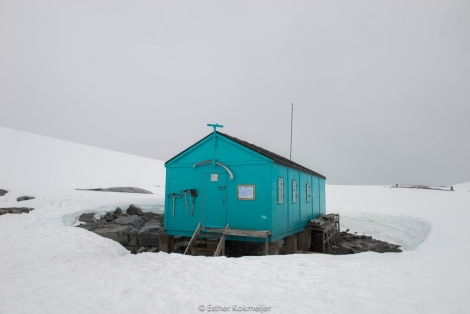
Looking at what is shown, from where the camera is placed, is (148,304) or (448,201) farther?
(448,201)

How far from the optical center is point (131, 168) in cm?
6800

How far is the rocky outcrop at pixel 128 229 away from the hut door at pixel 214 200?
3.07 m

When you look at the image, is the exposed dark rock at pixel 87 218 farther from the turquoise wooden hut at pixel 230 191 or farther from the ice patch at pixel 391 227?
the ice patch at pixel 391 227

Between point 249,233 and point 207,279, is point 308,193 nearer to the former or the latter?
point 249,233

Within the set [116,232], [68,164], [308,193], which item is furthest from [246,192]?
[68,164]

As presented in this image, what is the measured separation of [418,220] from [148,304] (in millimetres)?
26235

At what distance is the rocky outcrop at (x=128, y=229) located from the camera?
13875 millimetres

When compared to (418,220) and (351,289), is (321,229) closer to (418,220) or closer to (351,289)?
(351,289)

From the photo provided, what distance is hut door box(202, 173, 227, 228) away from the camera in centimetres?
1283

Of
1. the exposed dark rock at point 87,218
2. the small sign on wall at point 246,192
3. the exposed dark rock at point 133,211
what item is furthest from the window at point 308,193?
the exposed dark rock at point 87,218

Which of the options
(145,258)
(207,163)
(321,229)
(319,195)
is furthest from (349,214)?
(145,258)

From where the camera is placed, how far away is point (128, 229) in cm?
1455

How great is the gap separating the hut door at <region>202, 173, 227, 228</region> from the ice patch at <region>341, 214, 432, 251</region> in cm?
1483

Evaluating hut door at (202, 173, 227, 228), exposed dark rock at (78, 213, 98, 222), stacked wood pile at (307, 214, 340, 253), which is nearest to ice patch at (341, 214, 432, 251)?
stacked wood pile at (307, 214, 340, 253)
